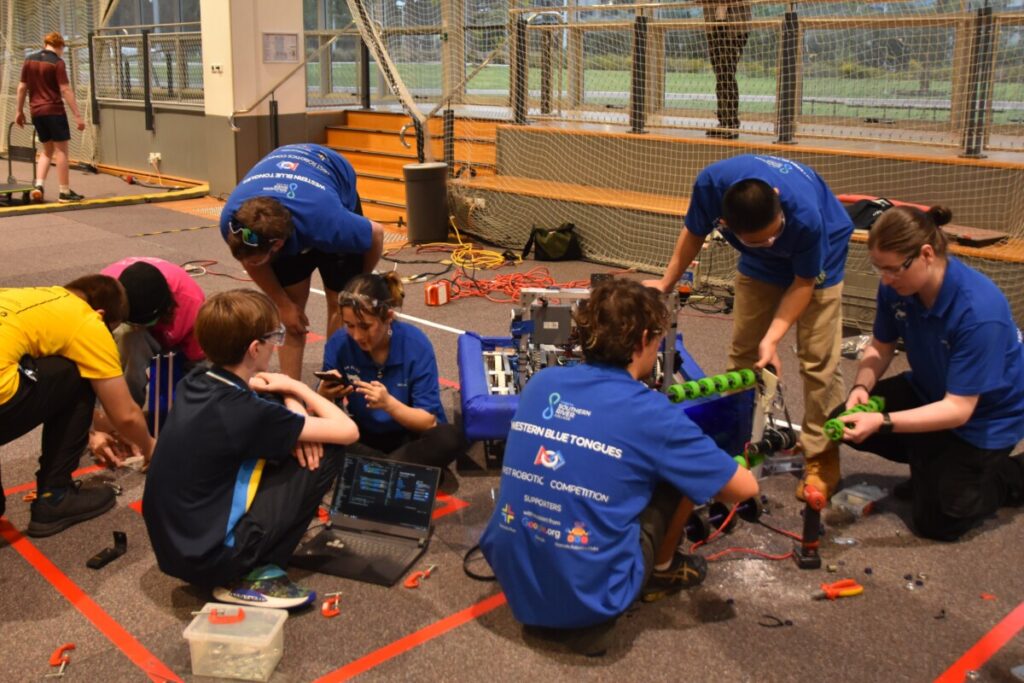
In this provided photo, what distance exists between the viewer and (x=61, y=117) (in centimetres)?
990

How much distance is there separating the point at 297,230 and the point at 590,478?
1.79 metres

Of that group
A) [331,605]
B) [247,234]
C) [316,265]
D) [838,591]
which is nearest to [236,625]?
[331,605]

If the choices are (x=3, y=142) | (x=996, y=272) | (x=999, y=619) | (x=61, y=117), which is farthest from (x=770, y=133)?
(x=3, y=142)

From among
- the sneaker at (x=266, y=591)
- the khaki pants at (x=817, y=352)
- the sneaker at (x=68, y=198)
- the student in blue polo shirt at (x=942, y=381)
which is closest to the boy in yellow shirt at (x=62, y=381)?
the sneaker at (x=266, y=591)

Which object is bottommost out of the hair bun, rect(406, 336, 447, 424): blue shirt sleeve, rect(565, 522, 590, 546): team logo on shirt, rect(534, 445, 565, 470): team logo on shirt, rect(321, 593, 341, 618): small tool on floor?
rect(321, 593, 341, 618): small tool on floor

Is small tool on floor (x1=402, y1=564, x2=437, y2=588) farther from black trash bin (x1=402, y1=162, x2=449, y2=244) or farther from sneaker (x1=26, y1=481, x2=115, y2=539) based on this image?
black trash bin (x1=402, y1=162, x2=449, y2=244)

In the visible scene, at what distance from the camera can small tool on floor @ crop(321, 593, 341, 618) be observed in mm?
2744

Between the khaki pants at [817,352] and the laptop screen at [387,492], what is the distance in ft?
4.65

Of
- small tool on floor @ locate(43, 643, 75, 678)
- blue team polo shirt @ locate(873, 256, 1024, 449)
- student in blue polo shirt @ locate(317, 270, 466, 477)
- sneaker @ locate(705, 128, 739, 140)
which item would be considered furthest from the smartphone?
sneaker @ locate(705, 128, 739, 140)

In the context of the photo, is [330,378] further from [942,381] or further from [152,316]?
[942,381]

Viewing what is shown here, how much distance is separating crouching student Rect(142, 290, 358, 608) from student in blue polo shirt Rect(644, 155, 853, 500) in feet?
4.35

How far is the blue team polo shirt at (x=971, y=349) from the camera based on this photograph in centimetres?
301

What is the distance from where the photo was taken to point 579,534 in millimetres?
2391

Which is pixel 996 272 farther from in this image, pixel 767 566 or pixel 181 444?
pixel 181 444
